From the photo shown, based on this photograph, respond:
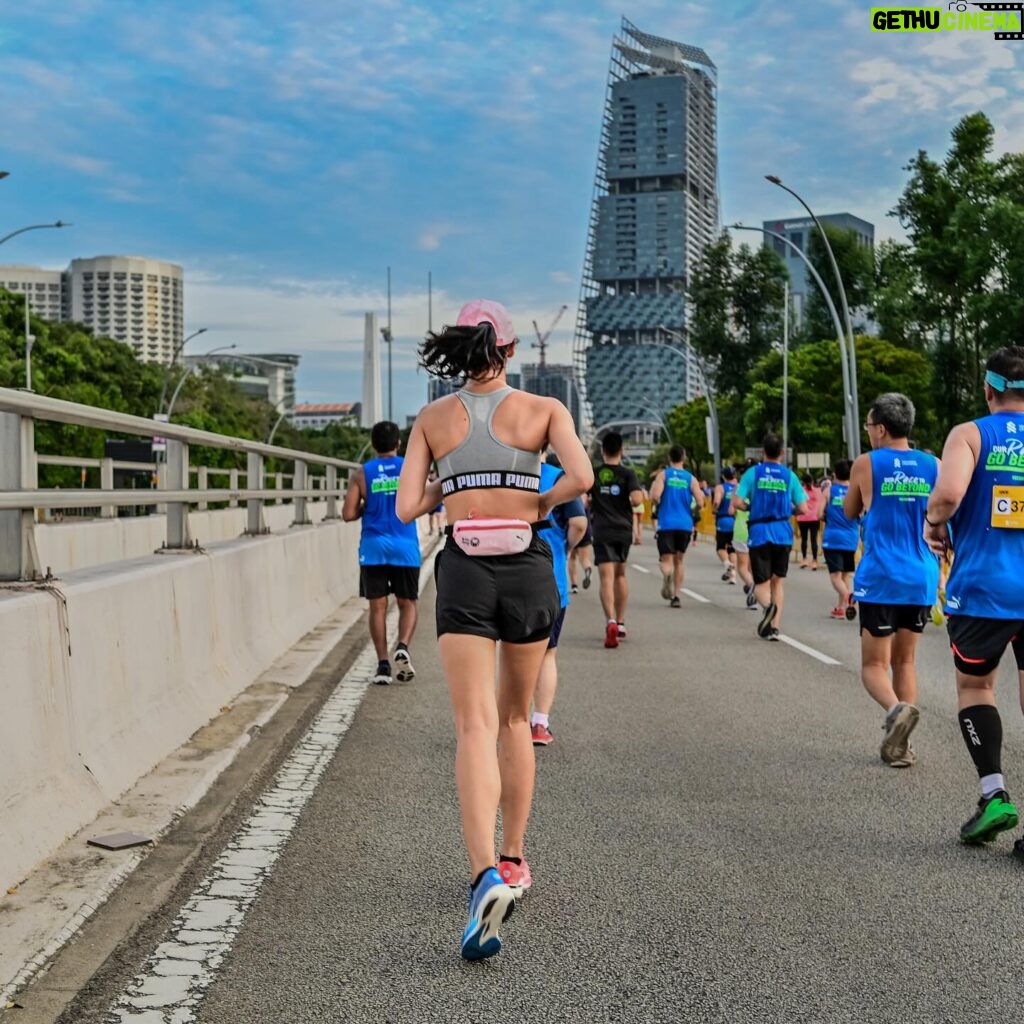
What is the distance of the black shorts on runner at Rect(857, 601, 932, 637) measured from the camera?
7.56 m

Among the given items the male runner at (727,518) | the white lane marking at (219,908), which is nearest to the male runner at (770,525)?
the white lane marking at (219,908)

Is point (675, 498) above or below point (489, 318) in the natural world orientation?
below

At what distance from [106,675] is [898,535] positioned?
4.06 m

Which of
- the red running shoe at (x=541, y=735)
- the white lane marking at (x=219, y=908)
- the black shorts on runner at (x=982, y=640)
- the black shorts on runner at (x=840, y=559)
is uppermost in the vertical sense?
the black shorts on runner at (x=982, y=640)

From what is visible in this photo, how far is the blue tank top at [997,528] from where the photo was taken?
18.8ft

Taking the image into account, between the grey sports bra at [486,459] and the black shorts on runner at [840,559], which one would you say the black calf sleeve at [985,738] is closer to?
the grey sports bra at [486,459]

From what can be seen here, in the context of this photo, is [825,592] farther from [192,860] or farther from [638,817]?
[192,860]

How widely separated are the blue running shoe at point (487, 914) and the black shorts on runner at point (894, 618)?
3.97m

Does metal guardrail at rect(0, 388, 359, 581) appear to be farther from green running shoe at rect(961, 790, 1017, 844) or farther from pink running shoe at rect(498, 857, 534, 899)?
green running shoe at rect(961, 790, 1017, 844)

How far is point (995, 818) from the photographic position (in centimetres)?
560

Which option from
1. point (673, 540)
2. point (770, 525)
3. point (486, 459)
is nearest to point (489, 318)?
point (486, 459)

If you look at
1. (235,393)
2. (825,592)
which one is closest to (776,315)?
(235,393)

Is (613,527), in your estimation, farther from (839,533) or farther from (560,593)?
(560,593)

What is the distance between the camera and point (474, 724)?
4.40 m
